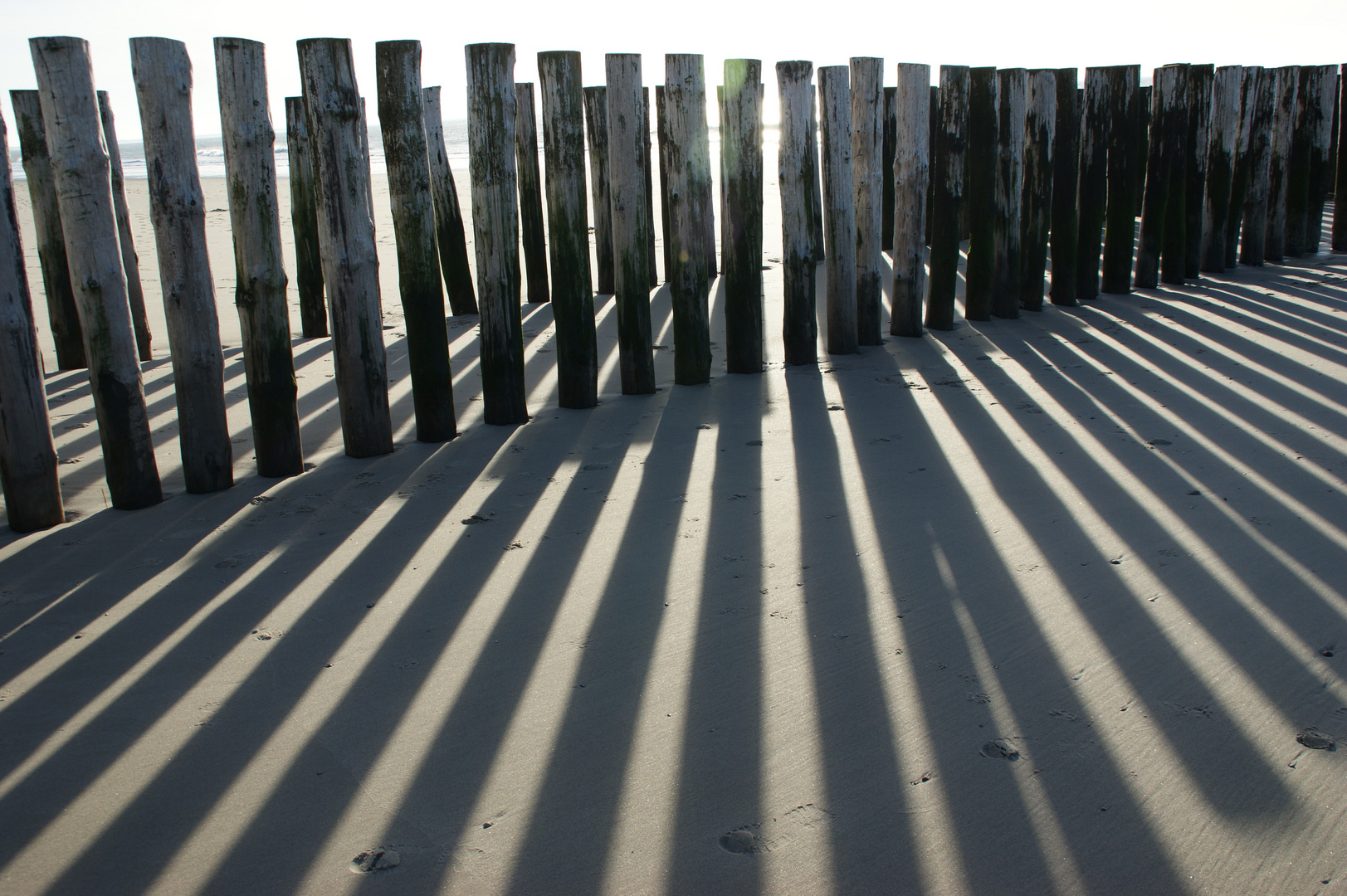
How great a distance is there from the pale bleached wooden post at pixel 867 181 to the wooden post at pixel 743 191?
0.69 m

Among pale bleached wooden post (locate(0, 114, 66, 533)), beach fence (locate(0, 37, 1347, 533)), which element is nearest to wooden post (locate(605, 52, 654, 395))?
beach fence (locate(0, 37, 1347, 533))

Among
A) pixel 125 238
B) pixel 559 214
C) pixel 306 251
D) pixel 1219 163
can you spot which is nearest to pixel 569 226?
pixel 559 214

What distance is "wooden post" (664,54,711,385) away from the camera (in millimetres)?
4641

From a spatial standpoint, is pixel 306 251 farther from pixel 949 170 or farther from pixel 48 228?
pixel 949 170

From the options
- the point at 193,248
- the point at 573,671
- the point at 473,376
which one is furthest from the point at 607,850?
the point at 473,376

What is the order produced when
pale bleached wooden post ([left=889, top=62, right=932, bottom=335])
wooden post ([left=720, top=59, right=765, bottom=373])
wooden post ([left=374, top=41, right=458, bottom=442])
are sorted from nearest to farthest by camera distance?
wooden post ([left=374, top=41, right=458, bottom=442])
wooden post ([left=720, top=59, right=765, bottom=373])
pale bleached wooden post ([left=889, top=62, right=932, bottom=335])

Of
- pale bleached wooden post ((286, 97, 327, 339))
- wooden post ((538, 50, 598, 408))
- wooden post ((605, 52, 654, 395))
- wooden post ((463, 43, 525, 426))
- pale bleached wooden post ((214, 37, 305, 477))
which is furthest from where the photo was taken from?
pale bleached wooden post ((286, 97, 327, 339))

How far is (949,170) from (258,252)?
402 centimetres

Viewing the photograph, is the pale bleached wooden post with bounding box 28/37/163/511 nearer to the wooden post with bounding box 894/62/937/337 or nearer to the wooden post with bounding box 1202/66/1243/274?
the wooden post with bounding box 894/62/937/337

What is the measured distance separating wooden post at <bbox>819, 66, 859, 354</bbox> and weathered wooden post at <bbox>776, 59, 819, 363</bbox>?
132 millimetres

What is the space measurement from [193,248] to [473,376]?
2036mm

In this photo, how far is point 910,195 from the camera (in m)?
5.66

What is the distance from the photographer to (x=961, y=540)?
299 cm

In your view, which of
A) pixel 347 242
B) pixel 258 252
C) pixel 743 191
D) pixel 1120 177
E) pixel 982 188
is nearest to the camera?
pixel 258 252
